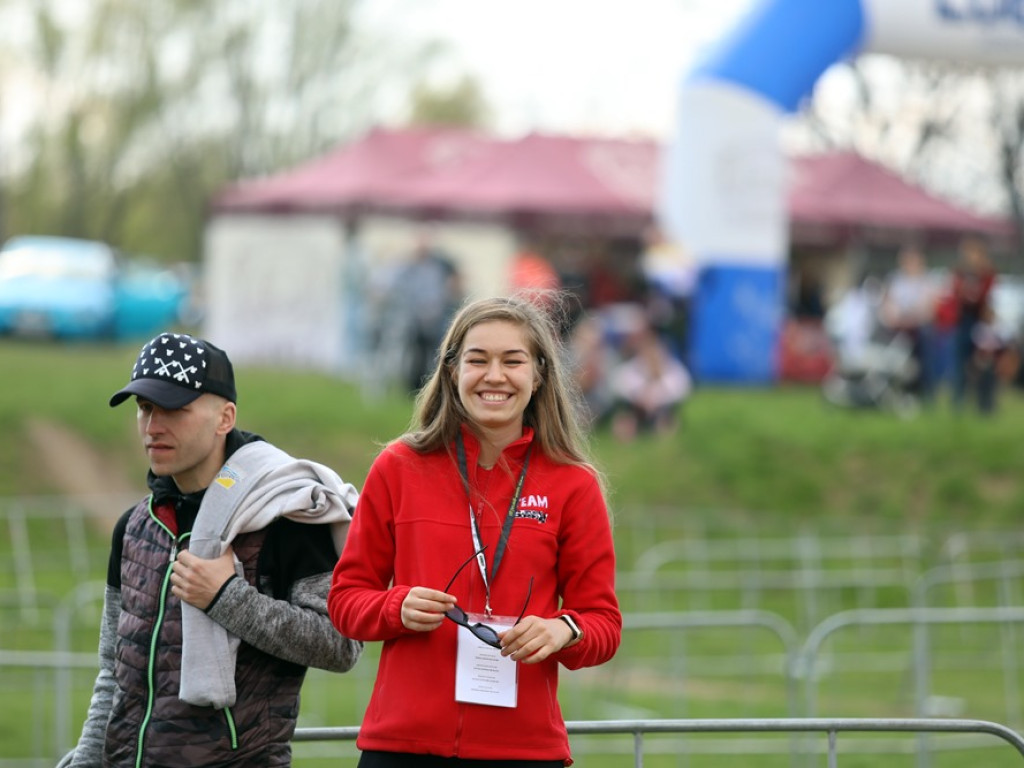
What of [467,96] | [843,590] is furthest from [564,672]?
[467,96]

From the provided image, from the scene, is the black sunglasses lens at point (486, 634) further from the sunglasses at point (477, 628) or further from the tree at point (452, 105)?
the tree at point (452, 105)

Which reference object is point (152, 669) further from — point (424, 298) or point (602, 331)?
point (602, 331)

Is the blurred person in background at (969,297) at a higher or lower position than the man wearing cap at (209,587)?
higher

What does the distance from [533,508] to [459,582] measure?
0.22m

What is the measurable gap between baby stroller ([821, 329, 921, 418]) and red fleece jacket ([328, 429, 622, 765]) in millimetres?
17261

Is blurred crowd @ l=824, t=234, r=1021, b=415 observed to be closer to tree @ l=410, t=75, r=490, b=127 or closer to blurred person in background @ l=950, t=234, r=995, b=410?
blurred person in background @ l=950, t=234, r=995, b=410

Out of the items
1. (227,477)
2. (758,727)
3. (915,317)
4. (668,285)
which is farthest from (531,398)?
(915,317)

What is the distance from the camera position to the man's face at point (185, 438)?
4082mm

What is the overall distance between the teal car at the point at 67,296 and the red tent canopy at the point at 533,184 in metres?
2.50

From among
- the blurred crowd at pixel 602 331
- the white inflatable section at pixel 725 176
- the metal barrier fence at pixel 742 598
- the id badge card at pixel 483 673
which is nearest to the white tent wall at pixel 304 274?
the blurred crowd at pixel 602 331

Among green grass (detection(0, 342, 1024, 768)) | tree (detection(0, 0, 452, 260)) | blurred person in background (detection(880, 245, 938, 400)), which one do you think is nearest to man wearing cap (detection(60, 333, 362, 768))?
green grass (detection(0, 342, 1024, 768))

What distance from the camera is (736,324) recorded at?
2200 cm

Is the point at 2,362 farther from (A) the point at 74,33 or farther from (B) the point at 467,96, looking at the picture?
(B) the point at 467,96

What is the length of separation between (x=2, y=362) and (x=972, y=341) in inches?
493
